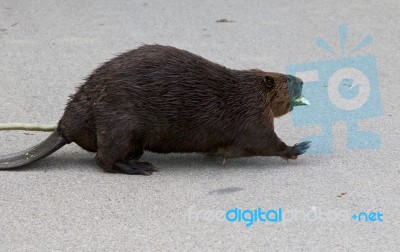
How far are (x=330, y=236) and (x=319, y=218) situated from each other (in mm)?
235

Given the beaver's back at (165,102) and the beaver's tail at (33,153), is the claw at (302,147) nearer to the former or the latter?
the beaver's back at (165,102)

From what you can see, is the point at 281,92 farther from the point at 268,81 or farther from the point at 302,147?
the point at 302,147

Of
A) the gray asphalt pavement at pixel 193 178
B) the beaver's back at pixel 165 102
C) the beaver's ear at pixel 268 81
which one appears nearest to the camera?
the gray asphalt pavement at pixel 193 178

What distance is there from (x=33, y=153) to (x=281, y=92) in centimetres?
163

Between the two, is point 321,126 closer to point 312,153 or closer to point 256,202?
point 312,153

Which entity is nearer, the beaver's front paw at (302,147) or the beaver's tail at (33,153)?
the beaver's tail at (33,153)

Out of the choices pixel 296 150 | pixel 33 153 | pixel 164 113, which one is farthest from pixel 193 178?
pixel 33 153

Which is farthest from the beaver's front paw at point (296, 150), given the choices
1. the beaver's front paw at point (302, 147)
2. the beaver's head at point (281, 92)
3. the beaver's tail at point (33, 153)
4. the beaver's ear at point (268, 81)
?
the beaver's tail at point (33, 153)

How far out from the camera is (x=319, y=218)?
4.57 metres

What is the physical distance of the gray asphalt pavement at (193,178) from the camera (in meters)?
4.34

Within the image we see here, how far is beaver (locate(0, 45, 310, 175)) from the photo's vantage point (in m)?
5.05

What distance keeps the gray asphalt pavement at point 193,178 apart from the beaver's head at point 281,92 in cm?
37

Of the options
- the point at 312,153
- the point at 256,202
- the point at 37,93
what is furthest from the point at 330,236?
the point at 37,93

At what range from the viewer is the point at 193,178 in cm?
514
